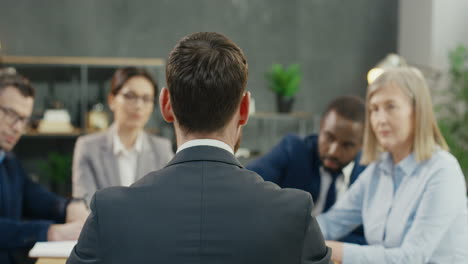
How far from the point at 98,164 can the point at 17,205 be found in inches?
17.9

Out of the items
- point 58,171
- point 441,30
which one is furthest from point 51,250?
point 441,30

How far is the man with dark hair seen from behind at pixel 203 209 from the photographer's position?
913 mm

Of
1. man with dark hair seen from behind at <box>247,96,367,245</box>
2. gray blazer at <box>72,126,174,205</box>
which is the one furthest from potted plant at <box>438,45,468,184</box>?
gray blazer at <box>72,126,174,205</box>

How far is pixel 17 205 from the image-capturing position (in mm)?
2383

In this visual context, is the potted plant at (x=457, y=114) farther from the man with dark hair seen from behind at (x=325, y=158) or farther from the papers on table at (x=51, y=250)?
the papers on table at (x=51, y=250)

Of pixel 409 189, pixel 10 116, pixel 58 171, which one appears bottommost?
pixel 58 171

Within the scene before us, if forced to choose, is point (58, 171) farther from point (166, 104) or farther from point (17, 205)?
point (166, 104)

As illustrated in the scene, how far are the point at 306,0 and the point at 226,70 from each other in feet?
18.4

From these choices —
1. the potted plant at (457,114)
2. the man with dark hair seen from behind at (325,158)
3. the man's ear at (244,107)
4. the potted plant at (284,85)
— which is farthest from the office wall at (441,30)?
the man's ear at (244,107)

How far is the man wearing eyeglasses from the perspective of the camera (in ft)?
6.42

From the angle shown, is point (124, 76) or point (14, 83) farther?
point (124, 76)

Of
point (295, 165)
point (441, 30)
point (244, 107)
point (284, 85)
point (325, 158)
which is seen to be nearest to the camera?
point (244, 107)

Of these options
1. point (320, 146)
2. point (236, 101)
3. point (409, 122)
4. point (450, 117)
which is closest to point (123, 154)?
point (320, 146)

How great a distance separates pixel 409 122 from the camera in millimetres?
1814
